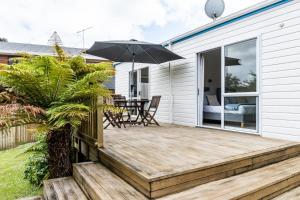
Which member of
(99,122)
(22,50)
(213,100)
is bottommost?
(99,122)

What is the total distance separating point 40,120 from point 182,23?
1291 centimetres

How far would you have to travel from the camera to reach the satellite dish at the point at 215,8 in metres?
6.36

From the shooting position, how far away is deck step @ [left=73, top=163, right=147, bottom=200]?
2.19 metres

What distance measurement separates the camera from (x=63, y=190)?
286cm

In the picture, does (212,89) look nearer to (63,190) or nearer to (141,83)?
(141,83)

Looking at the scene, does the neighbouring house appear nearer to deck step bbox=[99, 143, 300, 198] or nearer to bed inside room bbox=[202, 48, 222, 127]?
bed inside room bbox=[202, 48, 222, 127]

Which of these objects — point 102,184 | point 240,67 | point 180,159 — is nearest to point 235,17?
point 240,67

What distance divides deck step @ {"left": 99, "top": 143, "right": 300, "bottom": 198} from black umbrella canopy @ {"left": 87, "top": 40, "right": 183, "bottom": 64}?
3076 millimetres

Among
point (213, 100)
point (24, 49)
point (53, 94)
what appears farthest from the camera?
point (24, 49)

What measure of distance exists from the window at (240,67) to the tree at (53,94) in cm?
278

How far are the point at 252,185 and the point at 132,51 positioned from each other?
4.45m

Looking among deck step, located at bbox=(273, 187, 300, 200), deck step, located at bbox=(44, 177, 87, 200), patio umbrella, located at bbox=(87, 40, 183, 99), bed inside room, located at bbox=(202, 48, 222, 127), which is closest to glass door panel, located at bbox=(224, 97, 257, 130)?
bed inside room, located at bbox=(202, 48, 222, 127)

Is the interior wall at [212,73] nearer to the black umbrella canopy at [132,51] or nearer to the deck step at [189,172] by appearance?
the black umbrella canopy at [132,51]

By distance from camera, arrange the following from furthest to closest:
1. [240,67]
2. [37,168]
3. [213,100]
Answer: [213,100] → [240,67] → [37,168]
